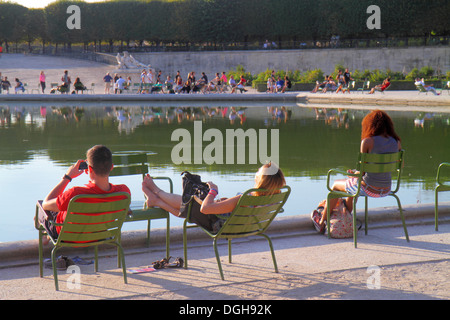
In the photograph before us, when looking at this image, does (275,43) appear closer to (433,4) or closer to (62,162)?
(433,4)

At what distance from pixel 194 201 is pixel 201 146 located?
28.9ft

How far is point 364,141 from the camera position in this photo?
5.39m

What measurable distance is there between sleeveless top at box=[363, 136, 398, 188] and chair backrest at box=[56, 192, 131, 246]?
7.36ft

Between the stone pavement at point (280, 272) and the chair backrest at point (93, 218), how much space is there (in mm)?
310

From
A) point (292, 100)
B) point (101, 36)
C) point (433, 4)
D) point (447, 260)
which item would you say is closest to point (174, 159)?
point (447, 260)

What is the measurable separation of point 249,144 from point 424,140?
369cm

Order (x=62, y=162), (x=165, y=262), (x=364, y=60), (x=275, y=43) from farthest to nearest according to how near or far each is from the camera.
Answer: (x=275, y=43)
(x=364, y=60)
(x=62, y=162)
(x=165, y=262)

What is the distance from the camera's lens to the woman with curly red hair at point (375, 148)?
5371mm

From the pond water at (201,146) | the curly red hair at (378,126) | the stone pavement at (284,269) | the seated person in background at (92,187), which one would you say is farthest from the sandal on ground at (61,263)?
the curly red hair at (378,126)

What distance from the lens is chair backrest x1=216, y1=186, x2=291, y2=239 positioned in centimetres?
423

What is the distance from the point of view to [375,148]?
5.42 m
